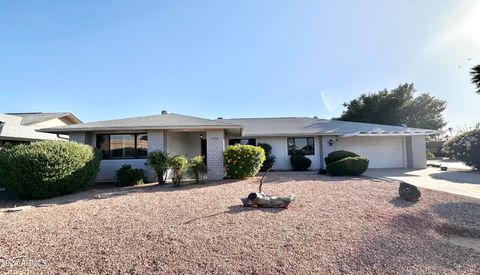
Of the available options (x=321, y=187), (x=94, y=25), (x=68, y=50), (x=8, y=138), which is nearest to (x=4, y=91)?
(x=8, y=138)

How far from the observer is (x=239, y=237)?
430 cm

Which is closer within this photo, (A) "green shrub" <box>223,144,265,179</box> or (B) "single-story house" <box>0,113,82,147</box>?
(A) "green shrub" <box>223,144,265,179</box>

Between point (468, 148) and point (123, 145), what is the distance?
66.3 feet

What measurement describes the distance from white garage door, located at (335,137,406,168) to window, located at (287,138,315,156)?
2.23 meters

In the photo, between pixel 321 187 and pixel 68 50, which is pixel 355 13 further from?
pixel 68 50

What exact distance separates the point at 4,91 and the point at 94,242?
71.6ft

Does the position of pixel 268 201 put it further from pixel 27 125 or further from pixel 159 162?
pixel 27 125

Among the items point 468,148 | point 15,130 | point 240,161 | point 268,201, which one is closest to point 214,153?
point 240,161

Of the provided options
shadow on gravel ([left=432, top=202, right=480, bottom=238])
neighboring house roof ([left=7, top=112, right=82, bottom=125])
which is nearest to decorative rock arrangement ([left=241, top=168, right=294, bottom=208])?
shadow on gravel ([left=432, top=202, right=480, bottom=238])

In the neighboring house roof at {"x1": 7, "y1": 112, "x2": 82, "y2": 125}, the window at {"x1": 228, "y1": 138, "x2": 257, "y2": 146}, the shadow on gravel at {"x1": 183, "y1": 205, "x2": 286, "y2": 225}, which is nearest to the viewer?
the shadow on gravel at {"x1": 183, "y1": 205, "x2": 286, "y2": 225}

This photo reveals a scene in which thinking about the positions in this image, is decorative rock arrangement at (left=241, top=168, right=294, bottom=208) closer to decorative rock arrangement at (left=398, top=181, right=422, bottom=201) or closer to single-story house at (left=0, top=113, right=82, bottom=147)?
decorative rock arrangement at (left=398, top=181, right=422, bottom=201)

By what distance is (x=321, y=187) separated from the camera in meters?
9.31

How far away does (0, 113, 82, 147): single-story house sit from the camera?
52.3 ft

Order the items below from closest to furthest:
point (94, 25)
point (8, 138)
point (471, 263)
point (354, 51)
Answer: point (471, 263) → point (94, 25) → point (354, 51) → point (8, 138)
